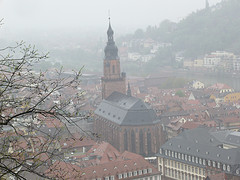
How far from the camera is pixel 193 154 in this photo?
173ft

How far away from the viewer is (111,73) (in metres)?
82.1

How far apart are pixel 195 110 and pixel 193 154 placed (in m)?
35.4

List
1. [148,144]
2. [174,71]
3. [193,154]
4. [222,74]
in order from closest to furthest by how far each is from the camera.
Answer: [193,154] < [148,144] < [222,74] < [174,71]

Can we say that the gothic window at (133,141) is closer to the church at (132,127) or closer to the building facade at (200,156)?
the church at (132,127)

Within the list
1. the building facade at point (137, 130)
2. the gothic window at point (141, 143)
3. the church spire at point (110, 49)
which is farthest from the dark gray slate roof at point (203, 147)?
the church spire at point (110, 49)

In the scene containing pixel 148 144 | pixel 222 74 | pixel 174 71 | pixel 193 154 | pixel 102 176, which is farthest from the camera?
pixel 174 71

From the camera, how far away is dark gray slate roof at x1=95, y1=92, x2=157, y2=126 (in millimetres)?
64500

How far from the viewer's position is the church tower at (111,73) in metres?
81.4

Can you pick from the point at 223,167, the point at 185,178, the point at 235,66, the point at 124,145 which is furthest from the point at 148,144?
the point at 235,66

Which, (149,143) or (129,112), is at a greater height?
(129,112)

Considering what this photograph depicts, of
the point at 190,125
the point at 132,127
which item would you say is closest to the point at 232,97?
the point at 190,125

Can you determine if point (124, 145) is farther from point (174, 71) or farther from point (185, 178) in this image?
point (174, 71)

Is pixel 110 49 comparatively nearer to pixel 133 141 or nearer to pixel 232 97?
pixel 133 141

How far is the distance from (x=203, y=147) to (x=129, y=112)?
14.4m
